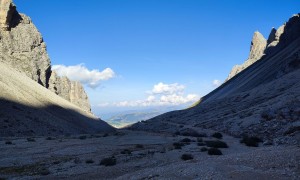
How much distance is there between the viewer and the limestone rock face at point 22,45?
11225 cm

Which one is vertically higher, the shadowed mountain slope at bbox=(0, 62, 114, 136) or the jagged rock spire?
the jagged rock spire

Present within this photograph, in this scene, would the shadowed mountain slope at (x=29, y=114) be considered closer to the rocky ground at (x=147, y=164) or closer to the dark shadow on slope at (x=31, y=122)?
the dark shadow on slope at (x=31, y=122)

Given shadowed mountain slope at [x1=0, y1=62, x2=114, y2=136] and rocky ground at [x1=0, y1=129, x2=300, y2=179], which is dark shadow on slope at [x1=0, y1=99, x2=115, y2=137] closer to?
shadowed mountain slope at [x1=0, y1=62, x2=114, y2=136]

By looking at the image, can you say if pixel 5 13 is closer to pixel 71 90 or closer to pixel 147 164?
pixel 71 90

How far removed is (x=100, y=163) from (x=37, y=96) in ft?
188

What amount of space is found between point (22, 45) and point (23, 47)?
800 millimetres

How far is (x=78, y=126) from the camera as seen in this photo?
7300cm

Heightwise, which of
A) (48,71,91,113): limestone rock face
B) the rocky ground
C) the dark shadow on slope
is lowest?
the rocky ground

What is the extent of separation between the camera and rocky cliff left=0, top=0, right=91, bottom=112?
112375 mm

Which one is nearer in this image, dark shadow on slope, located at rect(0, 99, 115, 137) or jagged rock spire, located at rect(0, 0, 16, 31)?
dark shadow on slope, located at rect(0, 99, 115, 137)

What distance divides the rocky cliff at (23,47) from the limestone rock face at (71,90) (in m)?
0.59

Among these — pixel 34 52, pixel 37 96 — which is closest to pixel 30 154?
pixel 37 96

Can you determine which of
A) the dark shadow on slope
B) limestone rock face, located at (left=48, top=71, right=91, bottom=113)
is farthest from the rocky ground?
limestone rock face, located at (left=48, top=71, right=91, bottom=113)

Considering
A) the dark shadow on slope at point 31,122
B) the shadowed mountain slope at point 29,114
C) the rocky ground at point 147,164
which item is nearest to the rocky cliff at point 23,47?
the shadowed mountain slope at point 29,114
